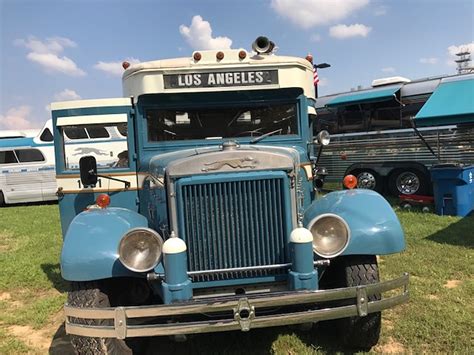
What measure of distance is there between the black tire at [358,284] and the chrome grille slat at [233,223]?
61cm

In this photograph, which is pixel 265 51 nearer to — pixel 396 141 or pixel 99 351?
pixel 99 351

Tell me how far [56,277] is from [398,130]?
8.87 metres

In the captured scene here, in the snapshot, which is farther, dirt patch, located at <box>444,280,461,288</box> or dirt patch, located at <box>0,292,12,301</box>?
→ dirt patch, located at <box>0,292,12,301</box>

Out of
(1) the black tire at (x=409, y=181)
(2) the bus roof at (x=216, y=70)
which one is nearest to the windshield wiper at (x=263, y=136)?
(2) the bus roof at (x=216, y=70)

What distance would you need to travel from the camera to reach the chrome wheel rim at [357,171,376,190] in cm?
1217

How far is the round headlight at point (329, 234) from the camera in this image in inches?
131

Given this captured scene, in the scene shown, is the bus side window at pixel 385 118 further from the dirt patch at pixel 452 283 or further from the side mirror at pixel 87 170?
the side mirror at pixel 87 170

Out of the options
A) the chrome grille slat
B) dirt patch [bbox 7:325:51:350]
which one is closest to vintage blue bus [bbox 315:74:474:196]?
the chrome grille slat

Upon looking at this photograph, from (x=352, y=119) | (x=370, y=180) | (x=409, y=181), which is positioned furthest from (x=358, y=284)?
(x=352, y=119)

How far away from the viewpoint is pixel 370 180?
40.2 ft

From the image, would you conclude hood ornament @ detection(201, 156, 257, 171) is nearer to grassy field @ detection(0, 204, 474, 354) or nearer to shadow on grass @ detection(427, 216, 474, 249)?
grassy field @ detection(0, 204, 474, 354)

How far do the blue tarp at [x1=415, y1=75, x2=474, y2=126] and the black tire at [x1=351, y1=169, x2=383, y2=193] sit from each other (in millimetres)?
2582

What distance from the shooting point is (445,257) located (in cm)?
618

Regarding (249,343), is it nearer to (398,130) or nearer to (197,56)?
(197,56)
